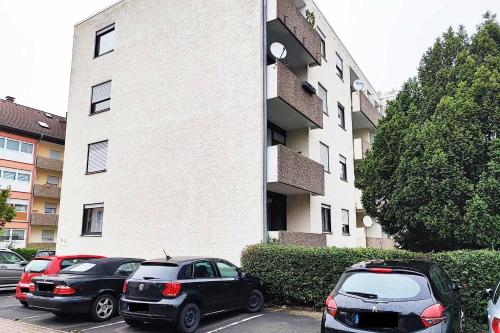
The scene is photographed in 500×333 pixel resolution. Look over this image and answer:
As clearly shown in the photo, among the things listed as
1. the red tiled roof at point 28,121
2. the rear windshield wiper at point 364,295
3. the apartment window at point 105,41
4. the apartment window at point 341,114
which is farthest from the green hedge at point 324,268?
the red tiled roof at point 28,121

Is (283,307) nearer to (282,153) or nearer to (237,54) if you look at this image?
(282,153)

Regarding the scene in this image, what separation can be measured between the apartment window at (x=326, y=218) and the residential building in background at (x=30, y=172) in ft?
88.0

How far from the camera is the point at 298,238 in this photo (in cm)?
1327

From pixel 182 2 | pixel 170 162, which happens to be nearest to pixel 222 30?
pixel 182 2

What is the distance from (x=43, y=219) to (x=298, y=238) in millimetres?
28804

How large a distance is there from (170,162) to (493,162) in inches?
428

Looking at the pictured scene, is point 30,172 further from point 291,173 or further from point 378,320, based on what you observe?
point 378,320

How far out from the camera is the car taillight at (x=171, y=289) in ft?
25.1

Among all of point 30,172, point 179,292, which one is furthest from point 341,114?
point 30,172

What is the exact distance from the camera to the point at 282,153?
42.5 feet

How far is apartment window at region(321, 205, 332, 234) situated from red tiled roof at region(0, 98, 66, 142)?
94.3 feet

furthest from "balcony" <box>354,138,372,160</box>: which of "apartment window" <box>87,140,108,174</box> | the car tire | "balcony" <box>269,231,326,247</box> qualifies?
the car tire

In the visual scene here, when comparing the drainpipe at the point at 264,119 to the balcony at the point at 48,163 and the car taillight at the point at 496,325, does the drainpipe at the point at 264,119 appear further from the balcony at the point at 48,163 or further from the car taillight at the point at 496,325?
the balcony at the point at 48,163

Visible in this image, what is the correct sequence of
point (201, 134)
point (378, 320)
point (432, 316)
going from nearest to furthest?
1. point (432, 316)
2. point (378, 320)
3. point (201, 134)
